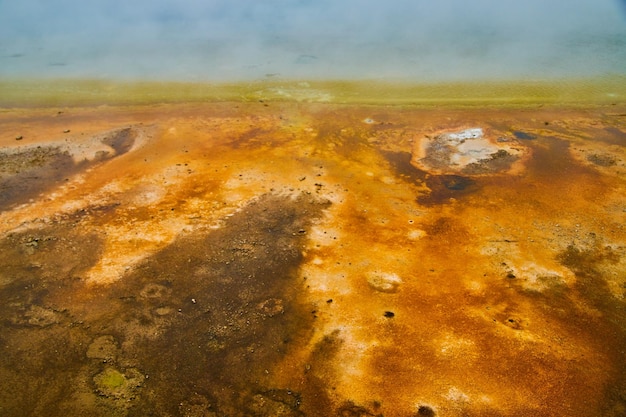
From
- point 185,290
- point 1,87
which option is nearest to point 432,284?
point 185,290

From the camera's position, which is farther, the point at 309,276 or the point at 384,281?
the point at 309,276

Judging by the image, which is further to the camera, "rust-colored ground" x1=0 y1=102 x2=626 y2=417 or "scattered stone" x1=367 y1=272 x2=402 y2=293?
"scattered stone" x1=367 y1=272 x2=402 y2=293

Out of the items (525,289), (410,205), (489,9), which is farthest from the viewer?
(489,9)

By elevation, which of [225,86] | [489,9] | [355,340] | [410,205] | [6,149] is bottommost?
[355,340]

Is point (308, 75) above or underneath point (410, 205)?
above

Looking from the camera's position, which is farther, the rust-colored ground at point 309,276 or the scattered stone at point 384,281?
→ the scattered stone at point 384,281

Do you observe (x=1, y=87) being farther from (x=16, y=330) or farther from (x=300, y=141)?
(x=16, y=330)

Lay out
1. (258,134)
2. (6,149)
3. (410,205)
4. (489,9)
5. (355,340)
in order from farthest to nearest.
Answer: (489,9) → (258,134) → (6,149) → (410,205) → (355,340)

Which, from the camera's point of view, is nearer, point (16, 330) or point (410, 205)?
point (16, 330)
